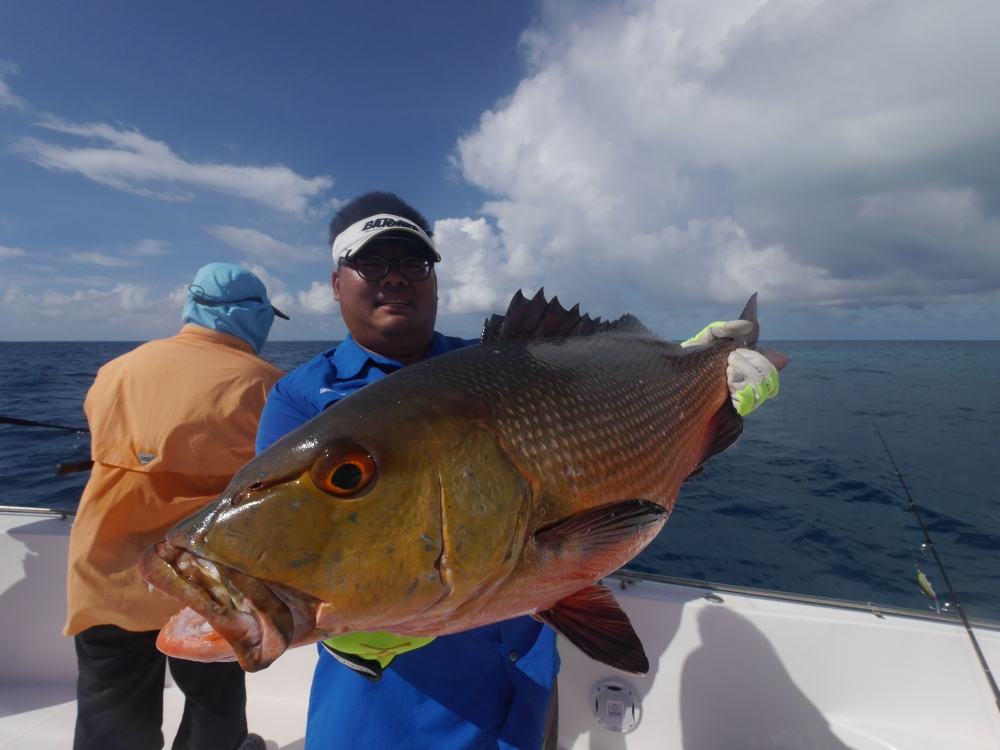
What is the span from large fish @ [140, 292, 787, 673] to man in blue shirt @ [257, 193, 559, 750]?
639mm

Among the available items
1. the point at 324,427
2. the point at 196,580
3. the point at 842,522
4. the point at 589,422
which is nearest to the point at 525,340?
the point at 589,422

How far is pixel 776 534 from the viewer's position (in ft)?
25.4

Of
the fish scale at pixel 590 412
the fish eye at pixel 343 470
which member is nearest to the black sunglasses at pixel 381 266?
the fish scale at pixel 590 412

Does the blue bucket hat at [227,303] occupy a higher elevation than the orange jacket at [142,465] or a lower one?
higher

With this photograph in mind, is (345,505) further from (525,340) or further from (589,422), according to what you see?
(525,340)

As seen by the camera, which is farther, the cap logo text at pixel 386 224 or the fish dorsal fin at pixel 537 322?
the cap logo text at pixel 386 224

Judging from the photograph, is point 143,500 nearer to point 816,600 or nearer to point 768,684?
point 768,684

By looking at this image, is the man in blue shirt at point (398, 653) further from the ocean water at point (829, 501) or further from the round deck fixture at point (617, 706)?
the ocean water at point (829, 501)

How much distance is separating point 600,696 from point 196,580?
3337 millimetres

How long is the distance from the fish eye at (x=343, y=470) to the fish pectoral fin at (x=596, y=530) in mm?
511

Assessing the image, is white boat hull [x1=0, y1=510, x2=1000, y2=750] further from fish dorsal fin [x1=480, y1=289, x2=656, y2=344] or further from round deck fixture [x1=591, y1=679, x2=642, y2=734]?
fish dorsal fin [x1=480, y1=289, x2=656, y2=344]

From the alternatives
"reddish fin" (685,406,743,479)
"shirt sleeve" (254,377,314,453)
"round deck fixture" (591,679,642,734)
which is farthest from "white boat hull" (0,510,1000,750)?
"shirt sleeve" (254,377,314,453)

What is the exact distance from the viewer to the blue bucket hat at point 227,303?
3.43 meters

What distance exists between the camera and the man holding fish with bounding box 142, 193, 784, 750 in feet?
3.51
